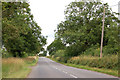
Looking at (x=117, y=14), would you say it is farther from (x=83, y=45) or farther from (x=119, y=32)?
(x=119, y=32)

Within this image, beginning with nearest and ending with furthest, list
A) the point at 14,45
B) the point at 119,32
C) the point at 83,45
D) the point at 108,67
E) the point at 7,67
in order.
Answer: the point at 7,67 → the point at 108,67 → the point at 119,32 → the point at 14,45 → the point at 83,45

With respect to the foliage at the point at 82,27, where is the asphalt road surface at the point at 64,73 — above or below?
below

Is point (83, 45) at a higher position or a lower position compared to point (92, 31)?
lower

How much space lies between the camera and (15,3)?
21750mm

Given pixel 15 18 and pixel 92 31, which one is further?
pixel 92 31

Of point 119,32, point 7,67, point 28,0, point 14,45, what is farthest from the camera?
point 14,45

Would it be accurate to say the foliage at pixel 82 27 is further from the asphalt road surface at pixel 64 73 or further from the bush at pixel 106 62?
the asphalt road surface at pixel 64 73

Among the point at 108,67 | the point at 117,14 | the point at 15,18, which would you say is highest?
the point at 117,14

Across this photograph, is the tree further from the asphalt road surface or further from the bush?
the asphalt road surface

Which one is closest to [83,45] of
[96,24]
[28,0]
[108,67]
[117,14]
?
[96,24]

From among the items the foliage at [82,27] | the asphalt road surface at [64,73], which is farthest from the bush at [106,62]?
the foliage at [82,27]

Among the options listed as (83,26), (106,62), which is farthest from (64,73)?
(83,26)

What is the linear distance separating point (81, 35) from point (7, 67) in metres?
30.0

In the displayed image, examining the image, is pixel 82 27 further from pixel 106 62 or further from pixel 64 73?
pixel 64 73
